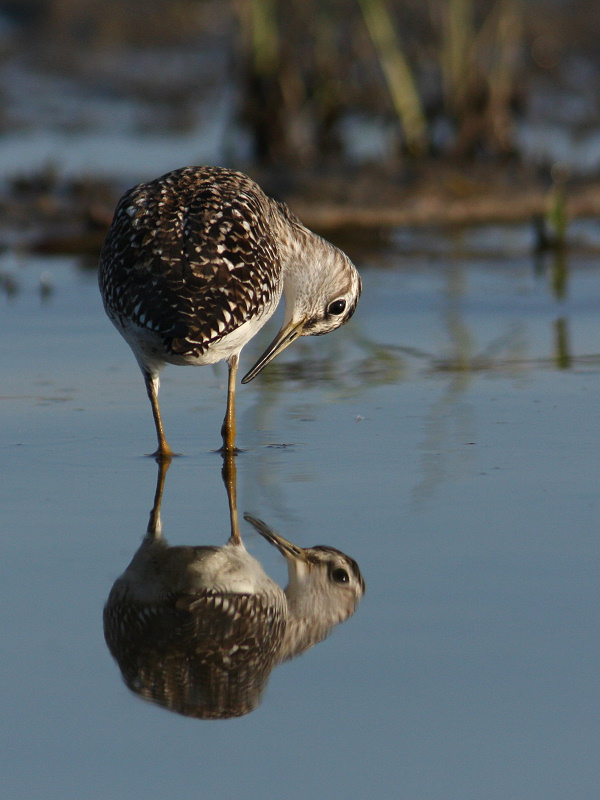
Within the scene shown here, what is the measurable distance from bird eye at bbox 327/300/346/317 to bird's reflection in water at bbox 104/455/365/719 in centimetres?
215

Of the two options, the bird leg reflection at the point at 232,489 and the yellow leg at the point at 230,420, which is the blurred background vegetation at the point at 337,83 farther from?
the bird leg reflection at the point at 232,489

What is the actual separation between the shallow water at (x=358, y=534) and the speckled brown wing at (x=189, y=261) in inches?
26.6

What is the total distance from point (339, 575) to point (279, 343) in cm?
243

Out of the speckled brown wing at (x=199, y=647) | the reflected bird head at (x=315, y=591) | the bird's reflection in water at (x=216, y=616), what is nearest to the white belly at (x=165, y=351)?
the bird's reflection in water at (x=216, y=616)

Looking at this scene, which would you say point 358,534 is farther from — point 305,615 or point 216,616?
point 216,616

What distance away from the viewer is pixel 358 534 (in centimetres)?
504

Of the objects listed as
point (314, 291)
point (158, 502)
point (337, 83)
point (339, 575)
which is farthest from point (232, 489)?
point (337, 83)

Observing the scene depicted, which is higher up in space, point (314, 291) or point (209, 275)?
point (209, 275)

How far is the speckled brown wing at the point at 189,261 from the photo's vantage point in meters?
5.73

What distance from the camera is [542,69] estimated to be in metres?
19.0

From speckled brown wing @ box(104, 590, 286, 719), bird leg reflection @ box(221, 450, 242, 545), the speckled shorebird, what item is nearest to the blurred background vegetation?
the speckled shorebird

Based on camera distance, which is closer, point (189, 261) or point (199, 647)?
point (199, 647)

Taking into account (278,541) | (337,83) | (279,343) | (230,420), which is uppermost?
(278,541)

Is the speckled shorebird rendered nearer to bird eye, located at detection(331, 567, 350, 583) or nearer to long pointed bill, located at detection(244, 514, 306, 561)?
long pointed bill, located at detection(244, 514, 306, 561)
